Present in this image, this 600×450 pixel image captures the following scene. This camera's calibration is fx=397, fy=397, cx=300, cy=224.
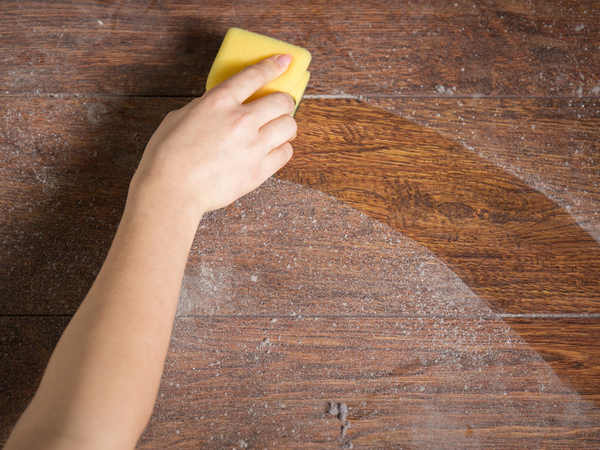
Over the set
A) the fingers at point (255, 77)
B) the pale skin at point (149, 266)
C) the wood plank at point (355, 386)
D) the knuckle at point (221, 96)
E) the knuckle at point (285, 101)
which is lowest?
the wood plank at point (355, 386)

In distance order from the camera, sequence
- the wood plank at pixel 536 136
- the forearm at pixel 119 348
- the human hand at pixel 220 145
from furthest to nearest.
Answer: the wood plank at pixel 536 136 → the human hand at pixel 220 145 → the forearm at pixel 119 348

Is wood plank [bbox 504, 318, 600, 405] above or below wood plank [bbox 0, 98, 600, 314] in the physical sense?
below

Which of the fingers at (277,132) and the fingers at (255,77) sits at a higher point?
the fingers at (255,77)

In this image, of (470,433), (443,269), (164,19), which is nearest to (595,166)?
(443,269)

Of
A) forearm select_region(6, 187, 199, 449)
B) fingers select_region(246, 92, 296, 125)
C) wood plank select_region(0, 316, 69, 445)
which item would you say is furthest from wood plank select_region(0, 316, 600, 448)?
fingers select_region(246, 92, 296, 125)

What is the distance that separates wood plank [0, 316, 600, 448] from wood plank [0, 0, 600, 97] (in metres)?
0.37

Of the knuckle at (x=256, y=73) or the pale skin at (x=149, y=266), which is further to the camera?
the knuckle at (x=256, y=73)

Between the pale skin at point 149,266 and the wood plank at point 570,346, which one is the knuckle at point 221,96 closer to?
the pale skin at point 149,266

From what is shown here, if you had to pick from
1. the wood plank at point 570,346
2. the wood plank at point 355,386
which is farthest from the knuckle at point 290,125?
the wood plank at point 570,346

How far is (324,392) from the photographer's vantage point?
0.55 metres

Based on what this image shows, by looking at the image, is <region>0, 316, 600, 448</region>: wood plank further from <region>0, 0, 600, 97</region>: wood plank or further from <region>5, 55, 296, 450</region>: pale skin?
<region>0, 0, 600, 97</region>: wood plank

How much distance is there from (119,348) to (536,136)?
2.10 ft

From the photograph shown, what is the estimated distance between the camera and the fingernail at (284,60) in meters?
0.55

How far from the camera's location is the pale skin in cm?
36
